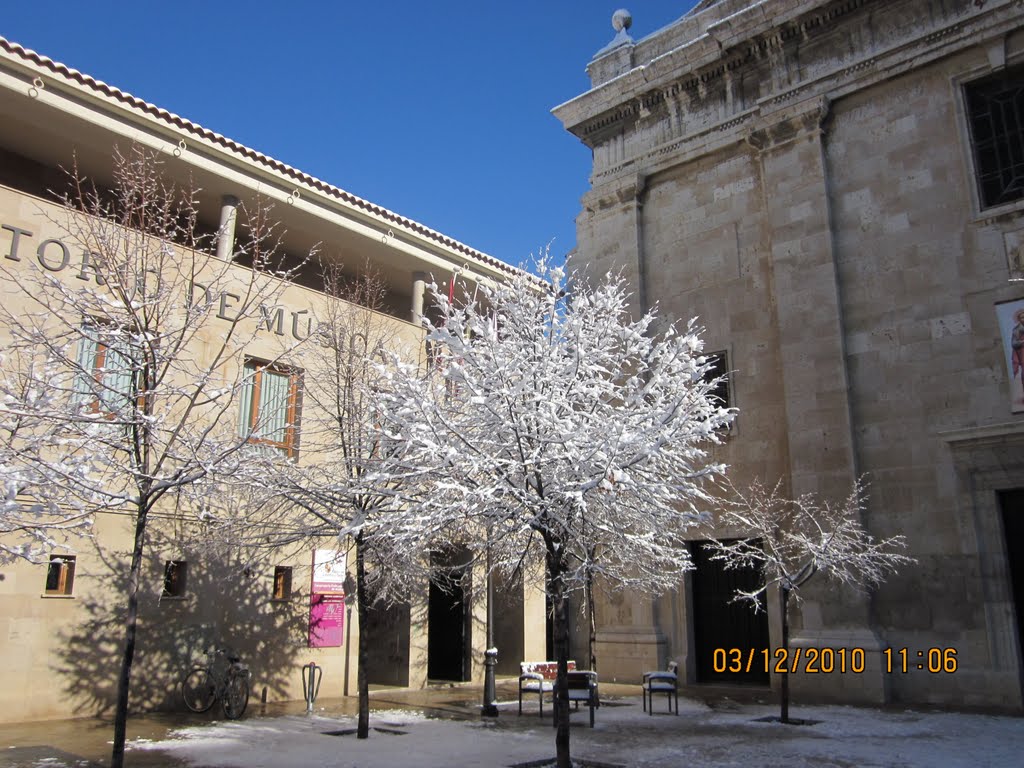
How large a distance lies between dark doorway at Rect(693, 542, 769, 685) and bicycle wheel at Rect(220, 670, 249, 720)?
32.8 feet

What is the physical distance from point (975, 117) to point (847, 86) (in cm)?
270

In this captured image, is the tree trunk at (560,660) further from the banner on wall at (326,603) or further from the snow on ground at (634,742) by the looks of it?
the banner on wall at (326,603)

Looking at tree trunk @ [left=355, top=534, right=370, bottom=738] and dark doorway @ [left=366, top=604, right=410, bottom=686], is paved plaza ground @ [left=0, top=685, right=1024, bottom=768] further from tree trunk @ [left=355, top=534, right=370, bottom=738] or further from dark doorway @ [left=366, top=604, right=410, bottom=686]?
dark doorway @ [left=366, top=604, right=410, bottom=686]

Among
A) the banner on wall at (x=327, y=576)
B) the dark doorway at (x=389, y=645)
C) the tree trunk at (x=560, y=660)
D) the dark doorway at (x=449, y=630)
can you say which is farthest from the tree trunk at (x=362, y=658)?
the dark doorway at (x=449, y=630)

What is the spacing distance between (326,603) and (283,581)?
39.8 inches

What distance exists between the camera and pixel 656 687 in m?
14.5

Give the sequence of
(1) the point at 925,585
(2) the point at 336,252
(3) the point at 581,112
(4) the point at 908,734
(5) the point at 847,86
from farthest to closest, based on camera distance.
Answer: (3) the point at 581,112, (2) the point at 336,252, (5) the point at 847,86, (1) the point at 925,585, (4) the point at 908,734

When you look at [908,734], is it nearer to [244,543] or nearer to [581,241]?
[244,543]

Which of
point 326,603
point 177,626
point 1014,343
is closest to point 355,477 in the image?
point 177,626

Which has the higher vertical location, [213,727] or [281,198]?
[281,198]

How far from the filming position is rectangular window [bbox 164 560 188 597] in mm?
15508

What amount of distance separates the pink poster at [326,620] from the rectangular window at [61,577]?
478cm

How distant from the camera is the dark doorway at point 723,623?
19094 mm

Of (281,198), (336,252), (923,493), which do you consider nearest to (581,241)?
(336,252)
